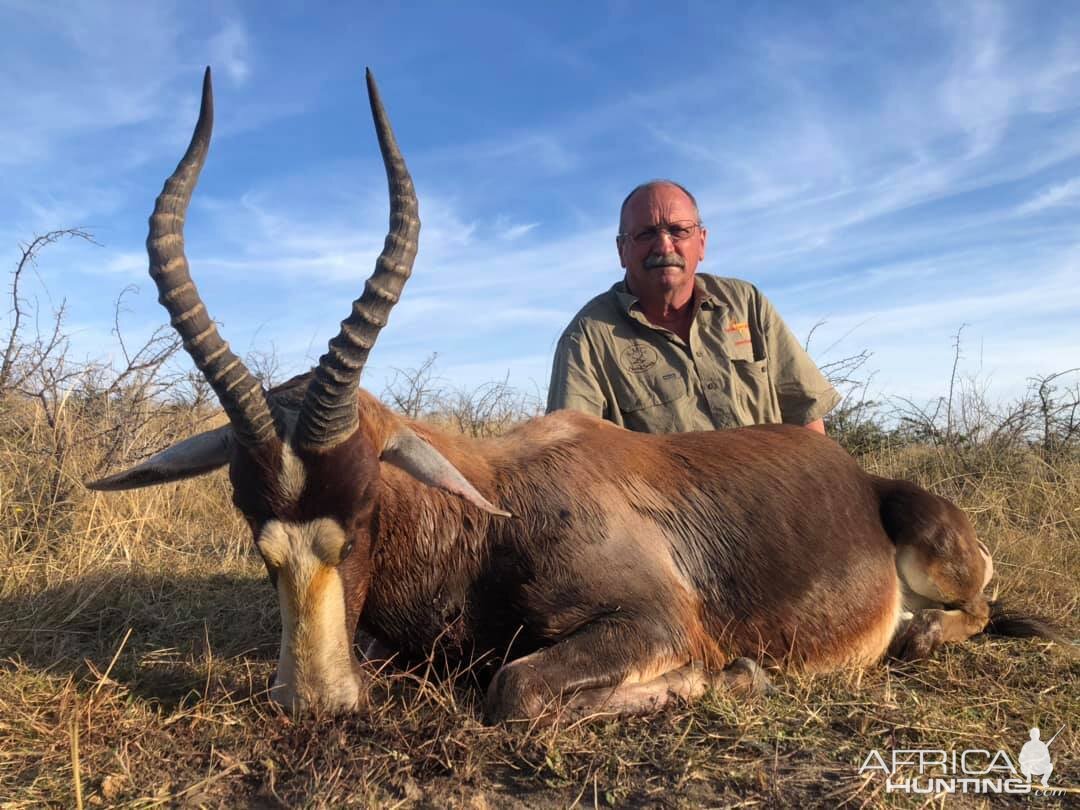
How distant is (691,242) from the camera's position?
23.3ft

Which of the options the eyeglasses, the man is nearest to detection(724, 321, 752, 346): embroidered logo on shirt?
the man

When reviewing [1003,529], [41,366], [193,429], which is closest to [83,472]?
[41,366]

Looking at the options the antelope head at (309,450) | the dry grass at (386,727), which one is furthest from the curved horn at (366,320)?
the dry grass at (386,727)

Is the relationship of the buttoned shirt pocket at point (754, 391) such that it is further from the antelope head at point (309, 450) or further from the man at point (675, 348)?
the antelope head at point (309, 450)

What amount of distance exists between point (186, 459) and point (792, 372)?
5126 mm

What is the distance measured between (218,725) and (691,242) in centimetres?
529

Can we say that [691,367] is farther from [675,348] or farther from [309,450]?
[309,450]

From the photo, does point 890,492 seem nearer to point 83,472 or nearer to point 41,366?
point 83,472

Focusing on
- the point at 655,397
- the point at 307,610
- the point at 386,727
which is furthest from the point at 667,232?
the point at 386,727

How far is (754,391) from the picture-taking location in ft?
23.1

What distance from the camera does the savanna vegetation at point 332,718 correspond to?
116 inches

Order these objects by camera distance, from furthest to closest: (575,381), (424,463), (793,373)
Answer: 1. (793,373)
2. (575,381)
3. (424,463)

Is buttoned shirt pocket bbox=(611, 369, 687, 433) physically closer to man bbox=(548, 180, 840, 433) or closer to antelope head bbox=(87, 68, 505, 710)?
man bbox=(548, 180, 840, 433)

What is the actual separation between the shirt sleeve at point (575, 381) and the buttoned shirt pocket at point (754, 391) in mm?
1203
